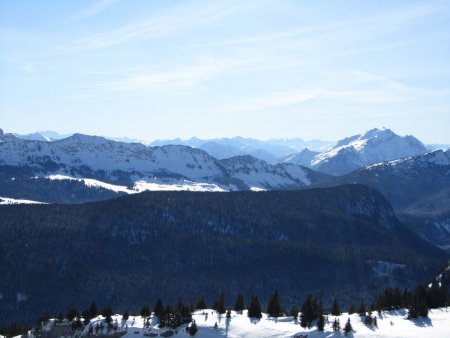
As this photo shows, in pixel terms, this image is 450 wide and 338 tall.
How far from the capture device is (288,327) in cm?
15538

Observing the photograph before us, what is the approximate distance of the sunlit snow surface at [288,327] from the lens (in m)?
142

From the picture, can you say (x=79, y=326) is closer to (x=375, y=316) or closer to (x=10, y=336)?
(x=10, y=336)

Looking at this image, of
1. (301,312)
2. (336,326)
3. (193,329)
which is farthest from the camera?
(301,312)

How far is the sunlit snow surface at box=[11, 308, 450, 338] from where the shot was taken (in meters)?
142

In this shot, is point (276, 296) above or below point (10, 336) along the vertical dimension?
above

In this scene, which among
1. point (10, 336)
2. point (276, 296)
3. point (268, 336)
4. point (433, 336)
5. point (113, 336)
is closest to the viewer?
point (433, 336)

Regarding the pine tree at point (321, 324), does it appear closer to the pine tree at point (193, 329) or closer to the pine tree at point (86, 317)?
the pine tree at point (193, 329)

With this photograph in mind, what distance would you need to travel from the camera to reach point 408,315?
157875mm

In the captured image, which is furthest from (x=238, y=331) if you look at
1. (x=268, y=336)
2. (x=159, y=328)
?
(x=159, y=328)

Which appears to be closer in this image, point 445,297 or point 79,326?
point 79,326

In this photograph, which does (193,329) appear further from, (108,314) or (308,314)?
(108,314)

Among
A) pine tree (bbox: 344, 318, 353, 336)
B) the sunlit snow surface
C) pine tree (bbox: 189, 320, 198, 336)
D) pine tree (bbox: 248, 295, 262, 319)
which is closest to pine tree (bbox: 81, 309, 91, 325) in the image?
the sunlit snow surface

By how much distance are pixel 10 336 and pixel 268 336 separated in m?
82.2

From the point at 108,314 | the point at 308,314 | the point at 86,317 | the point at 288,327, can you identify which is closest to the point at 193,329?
the point at 288,327
